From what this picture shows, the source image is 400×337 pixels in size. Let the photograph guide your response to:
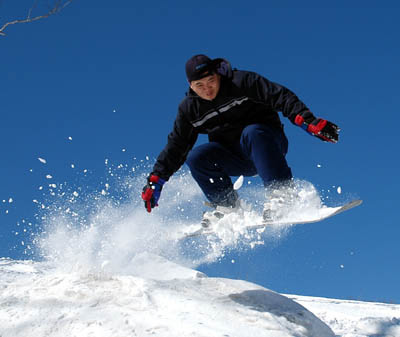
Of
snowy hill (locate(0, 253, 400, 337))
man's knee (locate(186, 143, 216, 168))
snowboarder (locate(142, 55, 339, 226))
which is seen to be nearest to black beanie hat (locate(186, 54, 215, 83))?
snowboarder (locate(142, 55, 339, 226))

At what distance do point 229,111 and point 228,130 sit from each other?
0.67 feet

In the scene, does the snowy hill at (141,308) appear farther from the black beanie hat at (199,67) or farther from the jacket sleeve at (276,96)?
the black beanie hat at (199,67)

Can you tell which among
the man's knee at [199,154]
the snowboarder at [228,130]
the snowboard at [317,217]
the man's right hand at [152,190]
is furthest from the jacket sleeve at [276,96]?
the man's right hand at [152,190]

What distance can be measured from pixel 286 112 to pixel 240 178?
0.95 metres

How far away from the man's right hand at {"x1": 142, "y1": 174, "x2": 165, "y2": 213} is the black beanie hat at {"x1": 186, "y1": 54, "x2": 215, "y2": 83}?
1.11 m

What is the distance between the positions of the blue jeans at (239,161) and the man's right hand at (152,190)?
36 centimetres

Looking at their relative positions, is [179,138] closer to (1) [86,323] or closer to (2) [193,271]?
(2) [193,271]

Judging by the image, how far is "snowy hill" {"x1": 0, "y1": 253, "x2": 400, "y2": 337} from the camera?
87.1 inches

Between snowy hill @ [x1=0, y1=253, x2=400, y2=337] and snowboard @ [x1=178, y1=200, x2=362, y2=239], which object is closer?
snowy hill @ [x1=0, y1=253, x2=400, y2=337]

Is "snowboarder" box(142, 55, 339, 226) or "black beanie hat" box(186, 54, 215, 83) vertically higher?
"black beanie hat" box(186, 54, 215, 83)

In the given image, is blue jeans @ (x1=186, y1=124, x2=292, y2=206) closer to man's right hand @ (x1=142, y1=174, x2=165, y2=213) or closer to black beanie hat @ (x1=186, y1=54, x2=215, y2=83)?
man's right hand @ (x1=142, y1=174, x2=165, y2=213)

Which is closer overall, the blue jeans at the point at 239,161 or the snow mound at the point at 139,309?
the snow mound at the point at 139,309

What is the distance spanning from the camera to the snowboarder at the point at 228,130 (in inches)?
151

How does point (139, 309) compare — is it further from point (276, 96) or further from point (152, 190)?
point (276, 96)
